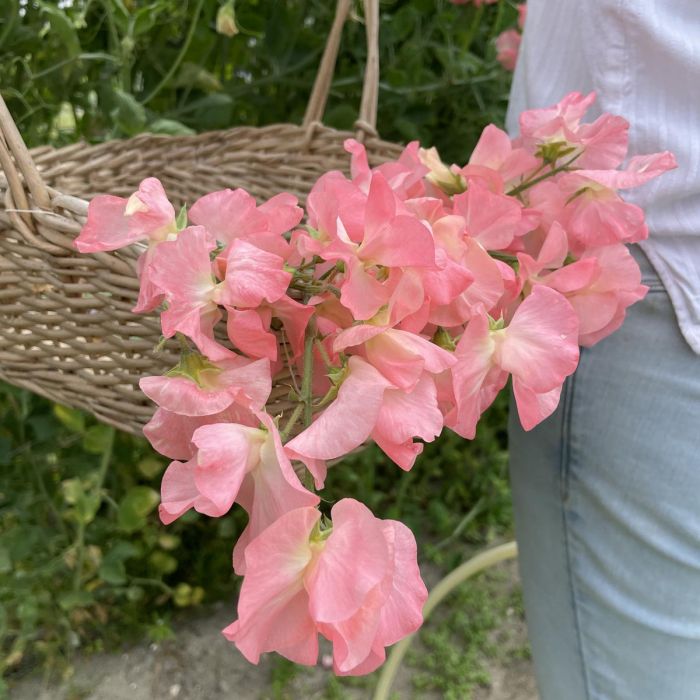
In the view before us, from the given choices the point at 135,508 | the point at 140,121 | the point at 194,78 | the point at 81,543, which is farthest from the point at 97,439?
the point at 194,78

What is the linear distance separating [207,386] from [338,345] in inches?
2.4

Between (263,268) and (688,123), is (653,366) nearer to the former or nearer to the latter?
(688,123)

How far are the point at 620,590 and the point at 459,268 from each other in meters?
0.40

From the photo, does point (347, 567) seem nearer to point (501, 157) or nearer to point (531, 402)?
point (531, 402)

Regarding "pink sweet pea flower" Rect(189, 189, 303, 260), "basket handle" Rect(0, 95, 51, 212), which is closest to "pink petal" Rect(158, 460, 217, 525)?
"pink sweet pea flower" Rect(189, 189, 303, 260)

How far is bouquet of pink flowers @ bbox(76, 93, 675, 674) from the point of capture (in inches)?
11.0

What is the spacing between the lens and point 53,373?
48 cm

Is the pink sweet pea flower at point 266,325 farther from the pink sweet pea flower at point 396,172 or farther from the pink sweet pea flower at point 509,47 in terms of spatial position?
the pink sweet pea flower at point 509,47

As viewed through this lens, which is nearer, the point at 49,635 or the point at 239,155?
the point at 239,155

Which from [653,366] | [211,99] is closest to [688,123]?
[653,366]

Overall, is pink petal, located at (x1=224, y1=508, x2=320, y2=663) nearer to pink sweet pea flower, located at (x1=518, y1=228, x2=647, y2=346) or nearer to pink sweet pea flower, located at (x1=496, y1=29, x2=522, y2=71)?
pink sweet pea flower, located at (x1=518, y1=228, x2=647, y2=346)

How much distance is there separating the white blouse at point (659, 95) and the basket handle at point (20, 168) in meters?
0.38

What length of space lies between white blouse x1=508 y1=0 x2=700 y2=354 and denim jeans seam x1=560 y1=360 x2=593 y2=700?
0.35ft

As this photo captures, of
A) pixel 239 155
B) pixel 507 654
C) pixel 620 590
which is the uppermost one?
pixel 239 155
